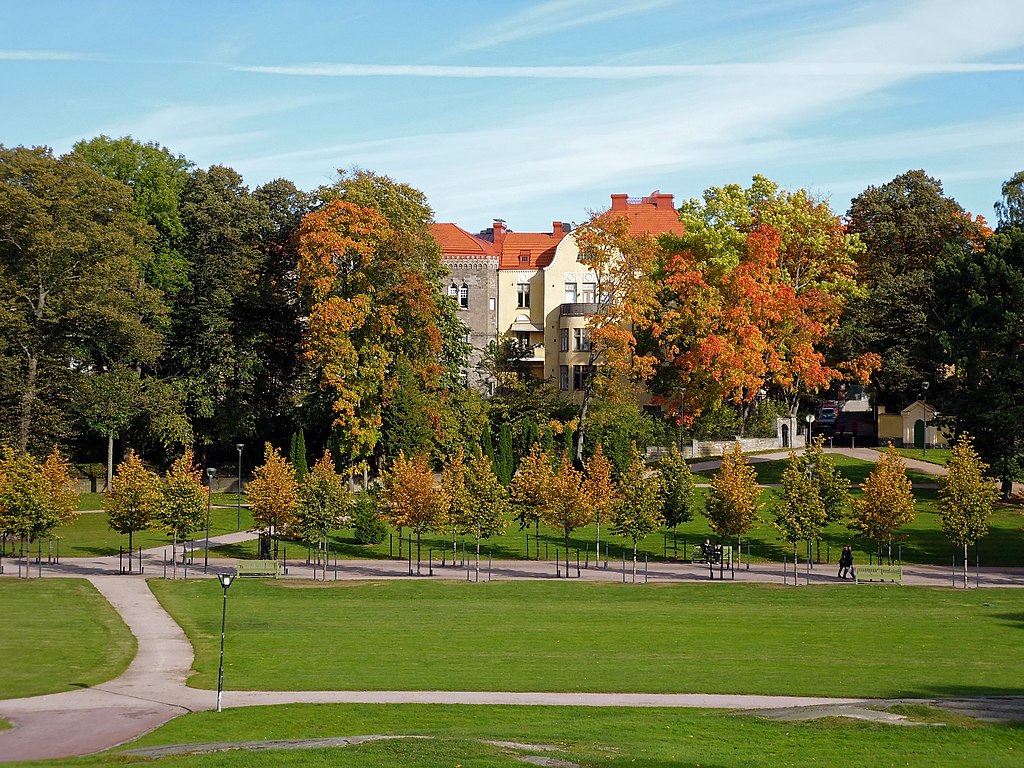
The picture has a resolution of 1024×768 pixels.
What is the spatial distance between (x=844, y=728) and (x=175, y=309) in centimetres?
6360

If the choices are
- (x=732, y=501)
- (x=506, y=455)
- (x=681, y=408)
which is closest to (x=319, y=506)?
(x=732, y=501)

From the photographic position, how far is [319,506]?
56.8 meters

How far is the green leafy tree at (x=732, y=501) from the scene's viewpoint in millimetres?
55094

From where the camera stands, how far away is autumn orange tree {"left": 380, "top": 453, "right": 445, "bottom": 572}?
187ft

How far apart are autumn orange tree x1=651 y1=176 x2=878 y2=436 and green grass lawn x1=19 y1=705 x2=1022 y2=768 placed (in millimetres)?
51958

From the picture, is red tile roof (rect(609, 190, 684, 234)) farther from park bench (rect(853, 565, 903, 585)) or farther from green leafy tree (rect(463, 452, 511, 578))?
park bench (rect(853, 565, 903, 585))

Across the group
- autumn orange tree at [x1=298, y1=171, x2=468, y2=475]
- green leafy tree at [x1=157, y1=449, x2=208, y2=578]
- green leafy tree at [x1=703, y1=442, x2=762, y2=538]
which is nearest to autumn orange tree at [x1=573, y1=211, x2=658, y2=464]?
autumn orange tree at [x1=298, y1=171, x2=468, y2=475]

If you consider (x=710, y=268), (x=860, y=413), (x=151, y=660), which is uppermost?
(x=710, y=268)

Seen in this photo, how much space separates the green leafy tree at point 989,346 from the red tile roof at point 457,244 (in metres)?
41.3

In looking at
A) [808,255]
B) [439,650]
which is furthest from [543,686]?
[808,255]

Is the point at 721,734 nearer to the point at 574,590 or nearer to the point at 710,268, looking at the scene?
the point at 574,590

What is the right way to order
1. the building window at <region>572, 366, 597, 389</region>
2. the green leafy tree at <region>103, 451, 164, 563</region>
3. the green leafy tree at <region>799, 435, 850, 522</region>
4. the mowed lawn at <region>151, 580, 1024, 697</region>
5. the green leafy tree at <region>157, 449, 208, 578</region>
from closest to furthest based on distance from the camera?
the mowed lawn at <region>151, 580, 1024, 697</region>, the green leafy tree at <region>157, 449, 208, 578</region>, the green leafy tree at <region>103, 451, 164, 563</region>, the green leafy tree at <region>799, 435, 850, 522</region>, the building window at <region>572, 366, 597, 389</region>

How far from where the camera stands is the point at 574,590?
4956 cm

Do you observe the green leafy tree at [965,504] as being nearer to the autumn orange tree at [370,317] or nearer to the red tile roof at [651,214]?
the autumn orange tree at [370,317]
